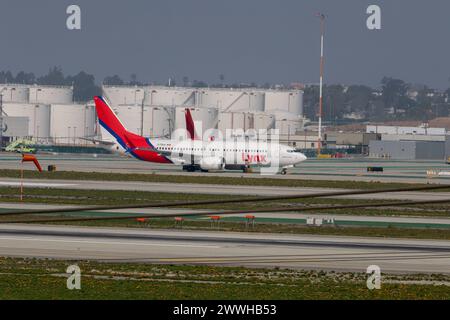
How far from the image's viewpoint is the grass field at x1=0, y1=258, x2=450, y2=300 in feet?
110

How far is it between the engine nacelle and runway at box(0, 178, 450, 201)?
2008cm

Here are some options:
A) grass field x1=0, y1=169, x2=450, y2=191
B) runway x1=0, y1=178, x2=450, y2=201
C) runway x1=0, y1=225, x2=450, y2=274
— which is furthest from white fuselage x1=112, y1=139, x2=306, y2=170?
runway x1=0, y1=225, x2=450, y2=274

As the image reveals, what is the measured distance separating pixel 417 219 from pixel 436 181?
42654mm

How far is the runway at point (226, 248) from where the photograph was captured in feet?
142

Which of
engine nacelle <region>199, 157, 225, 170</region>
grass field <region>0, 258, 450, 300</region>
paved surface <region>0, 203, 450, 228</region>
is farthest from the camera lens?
engine nacelle <region>199, 157, 225, 170</region>

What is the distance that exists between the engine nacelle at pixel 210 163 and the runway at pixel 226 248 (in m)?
59.5

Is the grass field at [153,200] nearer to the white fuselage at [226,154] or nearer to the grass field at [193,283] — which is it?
the grass field at [193,283]

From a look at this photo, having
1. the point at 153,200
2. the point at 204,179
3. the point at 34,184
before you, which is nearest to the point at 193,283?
the point at 153,200

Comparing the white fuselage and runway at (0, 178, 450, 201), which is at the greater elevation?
the white fuselage

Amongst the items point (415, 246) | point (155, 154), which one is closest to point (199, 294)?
point (415, 246)

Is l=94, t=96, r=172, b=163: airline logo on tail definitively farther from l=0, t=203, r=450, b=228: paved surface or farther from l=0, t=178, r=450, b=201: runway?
l=0, t=203, r=450, b=228: paved surface

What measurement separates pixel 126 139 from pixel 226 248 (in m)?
71.8

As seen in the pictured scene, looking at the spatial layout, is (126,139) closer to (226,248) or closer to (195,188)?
(195,188)

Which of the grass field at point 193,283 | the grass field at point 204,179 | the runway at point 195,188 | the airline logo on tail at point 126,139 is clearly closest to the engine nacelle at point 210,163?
the airline logo on tail at point 126,139
